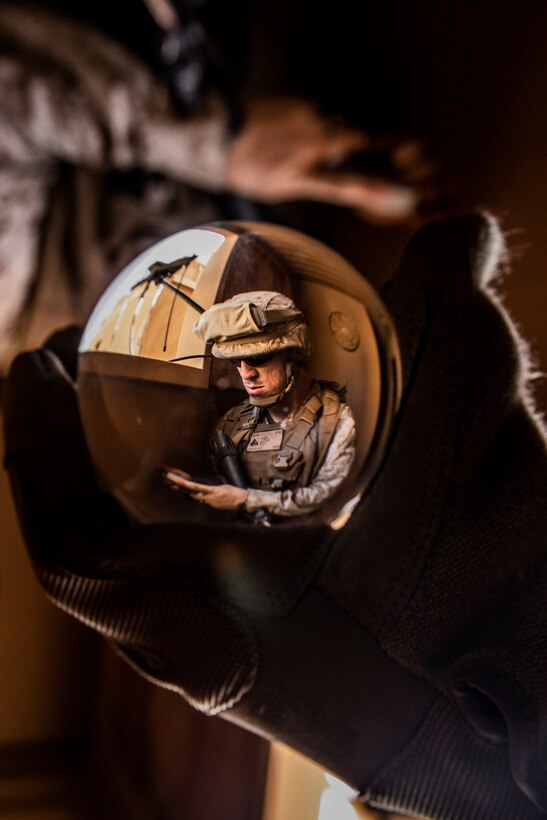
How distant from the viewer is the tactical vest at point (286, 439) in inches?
13.8

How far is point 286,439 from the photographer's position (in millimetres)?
359

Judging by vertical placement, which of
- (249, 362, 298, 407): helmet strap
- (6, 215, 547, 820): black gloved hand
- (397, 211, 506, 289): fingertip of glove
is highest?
(397, 211, 506, 289): fingertip of glove

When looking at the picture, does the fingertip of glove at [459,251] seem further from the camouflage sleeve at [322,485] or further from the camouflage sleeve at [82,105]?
the camouflage sleeve at [82,105]

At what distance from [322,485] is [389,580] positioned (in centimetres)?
17

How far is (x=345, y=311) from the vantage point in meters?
0.38

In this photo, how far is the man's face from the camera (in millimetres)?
344

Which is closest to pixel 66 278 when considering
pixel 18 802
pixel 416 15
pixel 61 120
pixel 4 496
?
pixel 61 120

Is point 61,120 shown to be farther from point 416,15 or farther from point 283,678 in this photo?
point 283,678

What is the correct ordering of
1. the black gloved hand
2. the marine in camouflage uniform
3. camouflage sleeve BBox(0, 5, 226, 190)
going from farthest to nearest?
1. camouflage sleeve BBox(0, 5, 226, 190)
2. the black gloved hand
3. the marine in camouflage uniform

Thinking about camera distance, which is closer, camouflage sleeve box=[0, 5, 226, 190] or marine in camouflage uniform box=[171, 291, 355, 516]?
marine in camouflage uniform box=[171, 291, 355, 516]

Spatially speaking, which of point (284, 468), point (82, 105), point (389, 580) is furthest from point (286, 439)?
point (82, 105)

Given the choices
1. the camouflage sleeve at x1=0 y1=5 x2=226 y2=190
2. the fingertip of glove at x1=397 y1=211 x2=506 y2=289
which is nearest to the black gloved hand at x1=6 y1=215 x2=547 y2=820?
the fingertip of glove at x1=397 y1=211 x2=506 y2=289

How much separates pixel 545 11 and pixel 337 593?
0.53 m

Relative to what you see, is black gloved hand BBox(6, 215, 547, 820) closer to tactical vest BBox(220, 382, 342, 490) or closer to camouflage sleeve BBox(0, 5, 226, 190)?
tactical vest BBox(220, 382, 342, 490)
